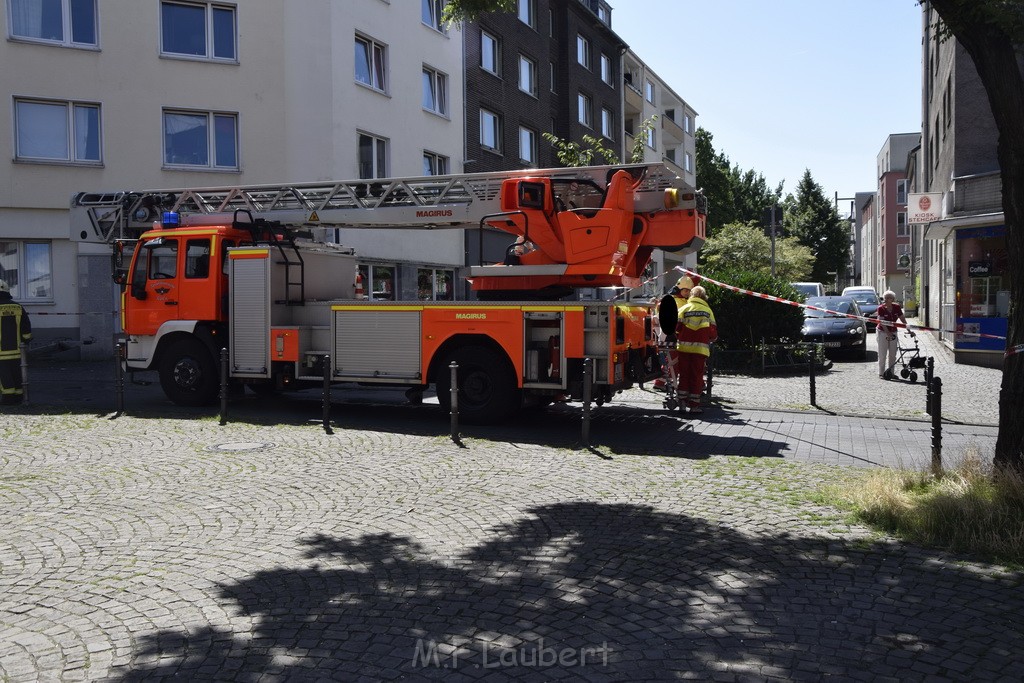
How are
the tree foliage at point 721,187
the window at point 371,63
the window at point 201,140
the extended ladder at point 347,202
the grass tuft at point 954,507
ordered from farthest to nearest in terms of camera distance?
the tree foliage at point 721,187, the window at point 371,63, the window at point 201,140, the extended ladder at point 347,202, the grass tuft at point 954,507

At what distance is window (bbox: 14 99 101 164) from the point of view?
Result: 20.2 metres

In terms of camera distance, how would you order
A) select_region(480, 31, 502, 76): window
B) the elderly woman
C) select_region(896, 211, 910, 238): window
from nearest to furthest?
1. the elderly woman
2. select_region(480, 31, 502, 76): window
3. select_region(896, 211, 910, 238): window

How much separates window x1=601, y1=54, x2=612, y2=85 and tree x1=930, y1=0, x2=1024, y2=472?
117ft

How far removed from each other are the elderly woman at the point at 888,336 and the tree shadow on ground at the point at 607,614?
36.6 feet

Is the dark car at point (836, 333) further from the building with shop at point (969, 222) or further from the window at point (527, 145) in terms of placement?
the window at point (527, 145)

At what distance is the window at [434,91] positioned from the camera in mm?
26547

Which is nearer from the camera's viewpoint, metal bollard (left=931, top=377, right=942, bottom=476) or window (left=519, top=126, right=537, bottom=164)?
metal bollard (left=931, top=377, right=942, bottom=476)

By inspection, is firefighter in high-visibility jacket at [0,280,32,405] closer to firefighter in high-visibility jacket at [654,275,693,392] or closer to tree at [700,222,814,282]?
firefighter in high-visibility jacket at [654,275,693,392]

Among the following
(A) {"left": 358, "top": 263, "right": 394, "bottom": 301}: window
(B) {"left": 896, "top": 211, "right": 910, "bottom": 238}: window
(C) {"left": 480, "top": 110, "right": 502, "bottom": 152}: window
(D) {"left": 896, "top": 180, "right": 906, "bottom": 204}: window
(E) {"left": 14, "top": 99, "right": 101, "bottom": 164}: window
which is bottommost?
(A) {"left": 358, "top": 263, "right": 394, "bottom": 301}: window

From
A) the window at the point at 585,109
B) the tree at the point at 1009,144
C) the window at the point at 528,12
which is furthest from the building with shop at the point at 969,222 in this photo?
the window at the point at 585,109

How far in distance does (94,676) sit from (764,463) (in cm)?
614

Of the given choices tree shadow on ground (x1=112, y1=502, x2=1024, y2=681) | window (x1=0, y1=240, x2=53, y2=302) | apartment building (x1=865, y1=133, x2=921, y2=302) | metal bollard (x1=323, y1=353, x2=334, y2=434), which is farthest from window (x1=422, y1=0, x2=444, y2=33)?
apartment building (x1=865, y1=133, x2=921, y2=302)

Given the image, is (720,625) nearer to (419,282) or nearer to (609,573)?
(609,573)

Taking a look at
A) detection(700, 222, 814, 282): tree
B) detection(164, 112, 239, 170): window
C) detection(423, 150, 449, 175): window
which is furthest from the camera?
detection(700, 222, 814, 282): tree
